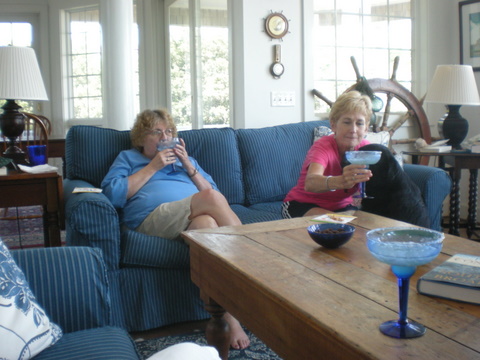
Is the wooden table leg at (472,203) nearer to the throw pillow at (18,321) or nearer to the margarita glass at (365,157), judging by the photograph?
the margarita glass at (365,157)

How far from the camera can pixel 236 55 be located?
3.79m

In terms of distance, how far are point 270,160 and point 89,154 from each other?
3.49ft

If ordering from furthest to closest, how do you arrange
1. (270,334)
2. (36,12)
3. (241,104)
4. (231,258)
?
(36,12), (241,104), (231,258), (270,334)

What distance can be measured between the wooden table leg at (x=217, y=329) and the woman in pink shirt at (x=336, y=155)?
79 centimetres

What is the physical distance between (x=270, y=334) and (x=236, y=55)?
2.82 metres

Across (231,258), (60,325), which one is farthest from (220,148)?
(60,325)

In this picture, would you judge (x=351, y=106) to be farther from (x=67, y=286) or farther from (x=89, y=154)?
(x=67, y=286)

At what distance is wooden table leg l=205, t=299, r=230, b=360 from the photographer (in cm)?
179

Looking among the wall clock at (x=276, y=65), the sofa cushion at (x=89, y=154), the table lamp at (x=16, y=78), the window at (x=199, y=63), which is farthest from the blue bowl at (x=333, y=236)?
the window at (x=199, y=63)

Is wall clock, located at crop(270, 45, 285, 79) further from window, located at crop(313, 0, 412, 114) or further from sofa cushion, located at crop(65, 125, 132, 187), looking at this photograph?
sofa cushion, located at crop(65, 125, 132, 187)

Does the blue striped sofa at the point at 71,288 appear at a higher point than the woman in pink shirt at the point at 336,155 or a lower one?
lower

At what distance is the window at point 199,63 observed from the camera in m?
4.88

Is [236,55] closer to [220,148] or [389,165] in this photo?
[220,148]

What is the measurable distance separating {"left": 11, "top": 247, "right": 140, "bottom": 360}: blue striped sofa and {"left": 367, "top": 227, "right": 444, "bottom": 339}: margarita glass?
66cm
